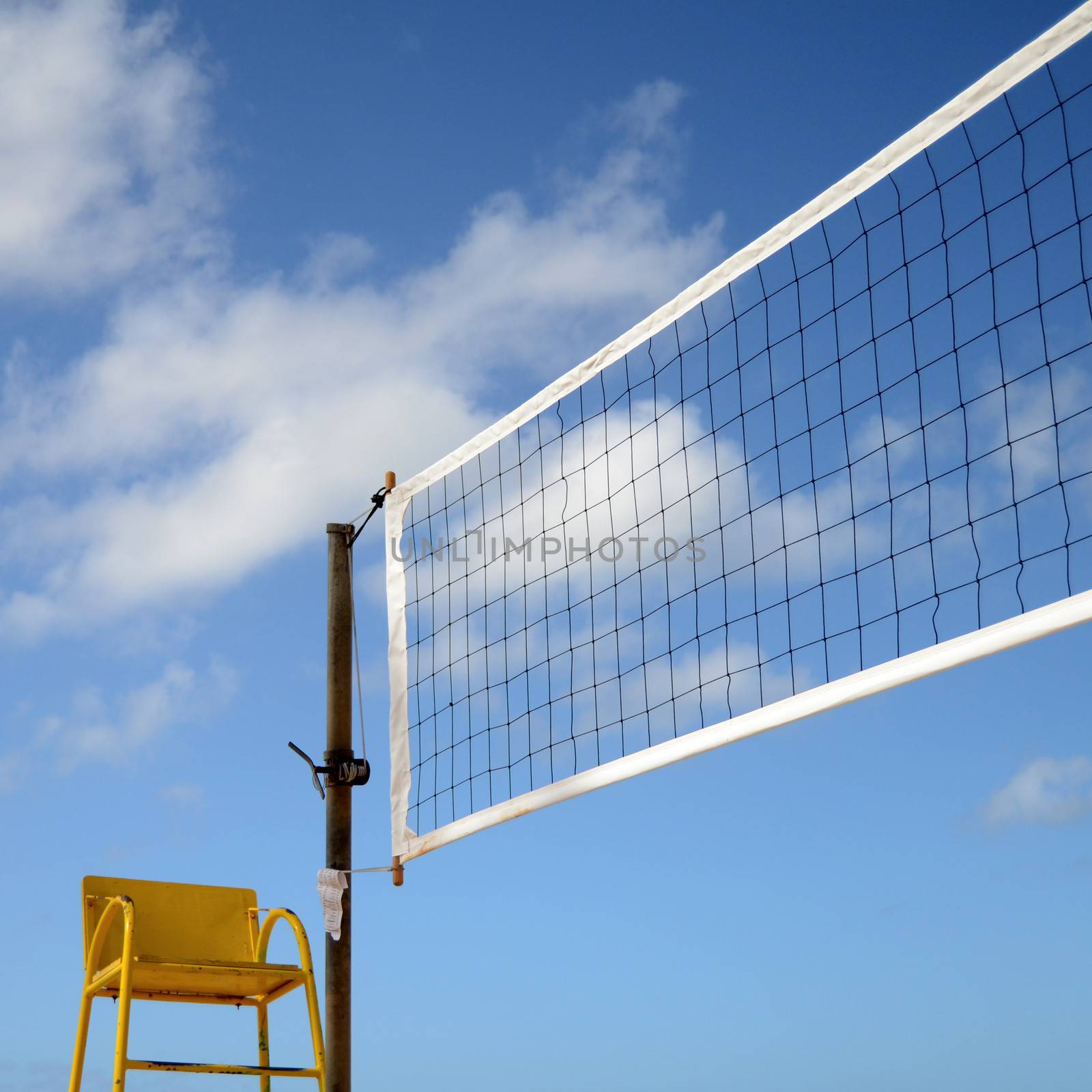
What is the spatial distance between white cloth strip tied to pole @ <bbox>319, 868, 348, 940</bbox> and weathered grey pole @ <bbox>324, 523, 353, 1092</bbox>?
24 millimetres

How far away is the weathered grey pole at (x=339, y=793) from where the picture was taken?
530 centimetres

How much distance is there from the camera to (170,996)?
4480 millimetres

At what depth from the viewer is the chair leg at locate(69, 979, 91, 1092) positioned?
13.4 feet

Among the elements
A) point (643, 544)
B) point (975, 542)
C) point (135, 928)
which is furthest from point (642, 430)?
point (135, 928)

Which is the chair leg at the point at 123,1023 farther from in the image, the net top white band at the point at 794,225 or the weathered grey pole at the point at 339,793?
the net top white band at the point at 794,225

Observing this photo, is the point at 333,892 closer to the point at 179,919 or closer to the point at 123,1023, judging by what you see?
the point at 179,919

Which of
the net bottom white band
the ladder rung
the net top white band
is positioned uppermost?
the net top white band

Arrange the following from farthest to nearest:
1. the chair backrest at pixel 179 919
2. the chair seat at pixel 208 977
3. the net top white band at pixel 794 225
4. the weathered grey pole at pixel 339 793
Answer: the weathered grey pole at pixel 339 793, the chair backrest at pixel 179 919, the chair seat at pixel 208 977, the net top white band at pixel 794 225

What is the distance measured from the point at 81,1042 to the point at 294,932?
0.71 m

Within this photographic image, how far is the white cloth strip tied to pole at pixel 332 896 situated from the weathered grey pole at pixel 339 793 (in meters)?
0.02

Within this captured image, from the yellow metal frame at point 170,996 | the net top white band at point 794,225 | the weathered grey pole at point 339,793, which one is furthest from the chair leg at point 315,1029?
the net top white band at point 794,225

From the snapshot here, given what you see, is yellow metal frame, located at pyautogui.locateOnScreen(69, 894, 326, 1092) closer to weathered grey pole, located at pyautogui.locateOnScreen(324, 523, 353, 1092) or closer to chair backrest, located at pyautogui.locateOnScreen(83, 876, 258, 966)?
chair backrest, located at pyautogui.locateOnScreen(83, 876, 258, 966)

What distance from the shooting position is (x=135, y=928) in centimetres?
470

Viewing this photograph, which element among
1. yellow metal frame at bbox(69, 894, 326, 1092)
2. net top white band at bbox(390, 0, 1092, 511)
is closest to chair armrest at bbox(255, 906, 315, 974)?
yellow metal frame at bbox(69, 894, 326, 1092)
